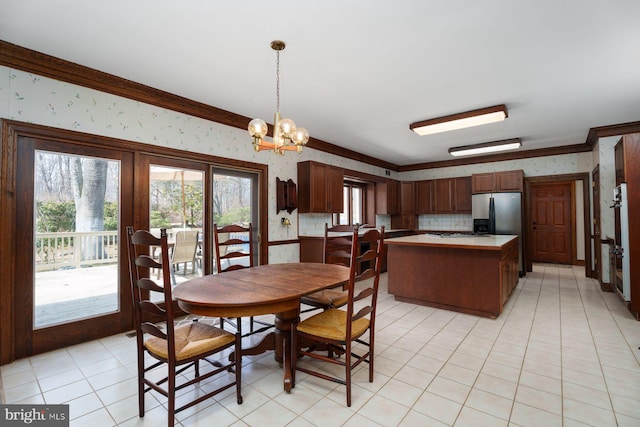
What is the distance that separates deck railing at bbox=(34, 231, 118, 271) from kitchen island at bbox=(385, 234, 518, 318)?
3325 millimetres

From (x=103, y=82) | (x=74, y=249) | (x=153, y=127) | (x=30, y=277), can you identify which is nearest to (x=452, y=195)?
(x=153, y=127)

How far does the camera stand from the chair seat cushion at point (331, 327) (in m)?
1.90

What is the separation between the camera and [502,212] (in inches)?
230

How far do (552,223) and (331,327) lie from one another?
761 cm

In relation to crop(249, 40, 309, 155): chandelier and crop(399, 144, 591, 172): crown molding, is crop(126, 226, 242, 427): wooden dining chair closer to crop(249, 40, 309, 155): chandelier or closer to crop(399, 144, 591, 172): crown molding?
crop(249, 40, 309, 155): chandelier

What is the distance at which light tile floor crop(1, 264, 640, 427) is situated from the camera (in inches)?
68.4

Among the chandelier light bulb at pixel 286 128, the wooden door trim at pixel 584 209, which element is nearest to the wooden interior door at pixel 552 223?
the wooden door trim at pixel 584 209

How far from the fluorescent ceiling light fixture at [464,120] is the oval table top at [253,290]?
8.83ft

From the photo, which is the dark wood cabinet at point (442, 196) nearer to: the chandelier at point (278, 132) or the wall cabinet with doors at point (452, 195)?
the wall cabinet with doors at point (452, 195)

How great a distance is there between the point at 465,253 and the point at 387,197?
139 inches

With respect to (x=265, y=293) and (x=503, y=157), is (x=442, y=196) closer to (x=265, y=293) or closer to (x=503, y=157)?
(x=503, y=157)

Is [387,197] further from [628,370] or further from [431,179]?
[628,370]

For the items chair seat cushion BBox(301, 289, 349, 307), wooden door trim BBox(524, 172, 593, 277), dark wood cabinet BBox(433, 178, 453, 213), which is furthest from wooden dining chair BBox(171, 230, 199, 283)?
wooden door trim BBox(524, 172, 593, 277)

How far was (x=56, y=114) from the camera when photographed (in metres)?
2.61
